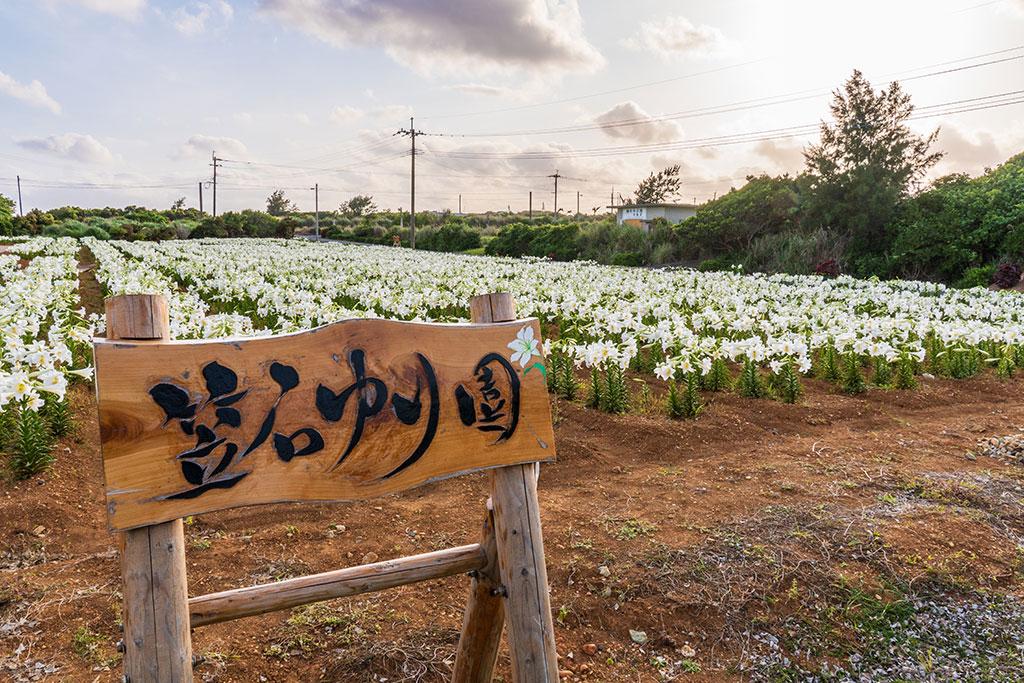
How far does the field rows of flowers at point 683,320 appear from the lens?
22.1ft

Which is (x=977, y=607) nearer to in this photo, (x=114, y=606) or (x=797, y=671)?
(x=797, y=671)

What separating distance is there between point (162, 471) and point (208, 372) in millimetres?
264

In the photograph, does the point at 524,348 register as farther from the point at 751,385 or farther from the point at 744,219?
the point at 744,219

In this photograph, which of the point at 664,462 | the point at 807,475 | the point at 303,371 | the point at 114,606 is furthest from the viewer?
the point at 664,462

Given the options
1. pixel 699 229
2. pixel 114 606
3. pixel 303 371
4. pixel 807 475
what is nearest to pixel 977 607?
pixel 807 475

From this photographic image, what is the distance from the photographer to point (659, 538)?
3.70m

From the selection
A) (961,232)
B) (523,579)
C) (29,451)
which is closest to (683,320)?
(523,579)

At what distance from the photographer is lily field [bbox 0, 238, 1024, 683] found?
2.89m

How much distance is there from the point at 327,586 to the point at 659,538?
2.26 m

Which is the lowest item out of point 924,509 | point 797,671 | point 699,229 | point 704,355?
point 797,671

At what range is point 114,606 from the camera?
3.14 meters

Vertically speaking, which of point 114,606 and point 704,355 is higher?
point 704,355

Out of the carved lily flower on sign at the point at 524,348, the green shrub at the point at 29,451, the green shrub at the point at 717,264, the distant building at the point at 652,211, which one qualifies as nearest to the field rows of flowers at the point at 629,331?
the green shrub at the point at 29,451

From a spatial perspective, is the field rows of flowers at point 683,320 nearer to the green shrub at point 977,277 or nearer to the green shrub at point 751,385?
the green shrub at point 751,385
